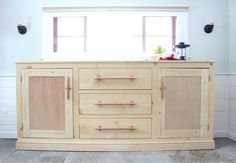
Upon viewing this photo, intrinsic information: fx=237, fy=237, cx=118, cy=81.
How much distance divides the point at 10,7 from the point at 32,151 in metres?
1.69

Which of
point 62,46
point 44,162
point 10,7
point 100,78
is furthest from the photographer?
point 62,46

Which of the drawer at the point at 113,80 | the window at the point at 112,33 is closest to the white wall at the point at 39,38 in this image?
the window at the point at 112,33

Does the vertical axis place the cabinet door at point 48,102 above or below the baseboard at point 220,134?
above

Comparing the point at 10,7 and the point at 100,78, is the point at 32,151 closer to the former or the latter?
the point at 100,78

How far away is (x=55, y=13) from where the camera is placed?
285 cm

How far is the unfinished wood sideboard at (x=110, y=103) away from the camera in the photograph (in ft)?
7.55

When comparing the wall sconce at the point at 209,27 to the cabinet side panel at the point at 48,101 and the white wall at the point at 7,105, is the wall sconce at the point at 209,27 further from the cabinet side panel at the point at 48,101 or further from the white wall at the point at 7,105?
the white wall at the point at 7,105

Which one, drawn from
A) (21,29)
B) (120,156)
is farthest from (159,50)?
(21,29)

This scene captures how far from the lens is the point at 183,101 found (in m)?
2.33

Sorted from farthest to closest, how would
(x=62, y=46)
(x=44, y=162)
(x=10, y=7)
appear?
(x=62, y=46) < (x=10, y=7) < (x=44, y=162)

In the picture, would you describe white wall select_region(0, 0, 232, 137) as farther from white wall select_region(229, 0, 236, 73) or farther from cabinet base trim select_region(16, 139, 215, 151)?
cabinet base trim select_region(16, 139, 215, 151)

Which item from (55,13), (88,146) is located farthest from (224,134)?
(55,13)

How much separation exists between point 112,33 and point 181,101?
1237mm

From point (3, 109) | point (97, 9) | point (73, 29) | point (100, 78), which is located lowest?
point (3, 109)
